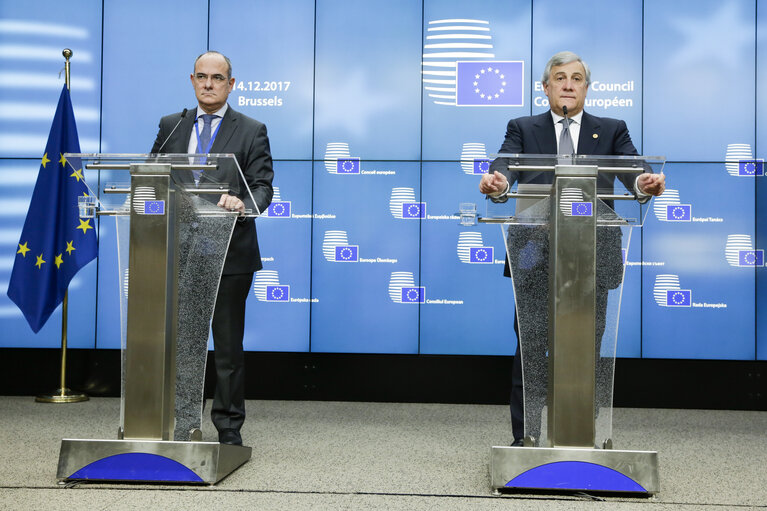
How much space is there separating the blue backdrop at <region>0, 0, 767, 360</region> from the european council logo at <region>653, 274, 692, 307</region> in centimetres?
1

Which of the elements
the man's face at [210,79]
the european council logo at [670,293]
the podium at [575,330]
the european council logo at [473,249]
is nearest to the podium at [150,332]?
the man's face at [210,79]

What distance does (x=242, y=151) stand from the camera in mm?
3295

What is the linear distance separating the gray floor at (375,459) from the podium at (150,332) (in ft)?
0.27

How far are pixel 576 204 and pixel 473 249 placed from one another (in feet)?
8.45

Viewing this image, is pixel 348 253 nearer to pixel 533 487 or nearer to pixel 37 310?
pixel 37 310

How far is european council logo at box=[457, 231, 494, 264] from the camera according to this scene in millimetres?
5125

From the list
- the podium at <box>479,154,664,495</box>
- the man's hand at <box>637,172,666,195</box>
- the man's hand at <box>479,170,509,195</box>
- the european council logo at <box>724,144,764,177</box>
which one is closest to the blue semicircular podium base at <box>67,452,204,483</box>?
the podium at <box>479,154,664,495</box>

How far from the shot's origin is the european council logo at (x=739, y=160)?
16.4 ft

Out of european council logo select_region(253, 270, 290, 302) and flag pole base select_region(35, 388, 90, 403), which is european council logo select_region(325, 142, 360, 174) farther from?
flag pole base select_region(35, 388, 90, 403)

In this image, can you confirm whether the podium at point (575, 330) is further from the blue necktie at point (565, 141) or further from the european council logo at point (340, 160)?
the european council logo at point (340, 160)

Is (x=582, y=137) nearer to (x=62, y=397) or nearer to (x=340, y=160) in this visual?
(x=340, y=160)

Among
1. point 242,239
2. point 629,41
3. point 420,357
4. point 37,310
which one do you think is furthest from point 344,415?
point 629,41

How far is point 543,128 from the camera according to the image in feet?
10.5

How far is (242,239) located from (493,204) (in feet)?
3.77
